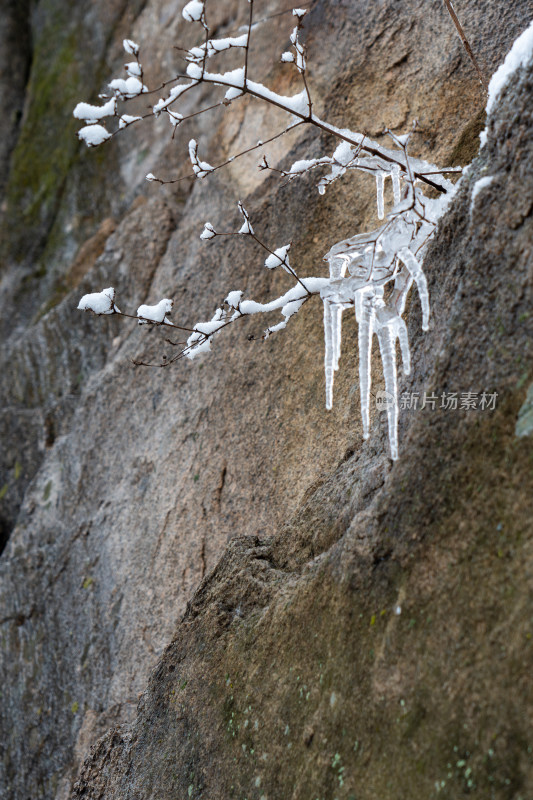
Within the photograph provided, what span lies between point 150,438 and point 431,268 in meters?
2.68

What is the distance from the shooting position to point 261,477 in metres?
3.87

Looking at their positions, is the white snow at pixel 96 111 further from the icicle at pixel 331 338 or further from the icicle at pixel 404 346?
the icicle at pixel 404 346

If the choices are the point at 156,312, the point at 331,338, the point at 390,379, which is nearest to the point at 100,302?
the point at 156,312

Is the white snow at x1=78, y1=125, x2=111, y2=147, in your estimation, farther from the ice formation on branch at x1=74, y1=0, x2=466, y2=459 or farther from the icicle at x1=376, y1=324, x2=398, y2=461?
the icicle at x1=376, y1=324, x2=398, y2=461

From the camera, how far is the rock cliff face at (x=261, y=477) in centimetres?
197

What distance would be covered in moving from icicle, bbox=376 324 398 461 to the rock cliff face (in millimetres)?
61

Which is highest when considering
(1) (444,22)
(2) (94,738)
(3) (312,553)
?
(1) (444,22)

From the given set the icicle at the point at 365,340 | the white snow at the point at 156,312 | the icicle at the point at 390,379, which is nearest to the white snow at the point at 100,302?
the white snow at the point at 156,312

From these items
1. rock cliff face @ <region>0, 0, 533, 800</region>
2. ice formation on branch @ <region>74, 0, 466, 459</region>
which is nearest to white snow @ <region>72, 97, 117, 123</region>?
ice formation on branch @ <region>74, 0, 466, 459</region>

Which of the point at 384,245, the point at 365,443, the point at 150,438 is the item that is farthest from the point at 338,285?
the point at 150,438

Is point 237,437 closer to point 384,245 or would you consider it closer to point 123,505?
point 123,505

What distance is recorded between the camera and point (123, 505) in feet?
16.2

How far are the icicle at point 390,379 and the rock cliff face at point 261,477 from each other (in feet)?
0.20

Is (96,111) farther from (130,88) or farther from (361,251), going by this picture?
(361,251)
